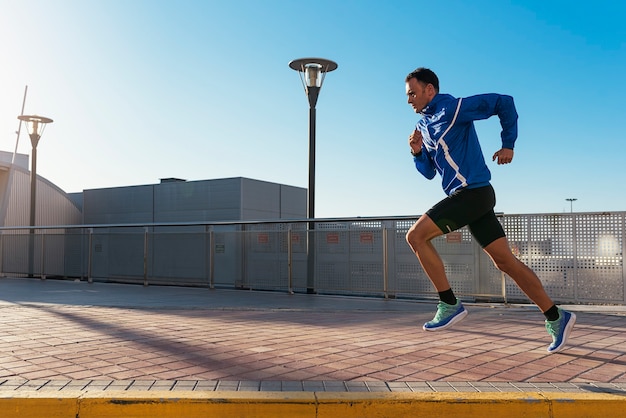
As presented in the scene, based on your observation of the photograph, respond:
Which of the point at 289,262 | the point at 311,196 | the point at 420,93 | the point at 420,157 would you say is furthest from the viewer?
the point at 311,196

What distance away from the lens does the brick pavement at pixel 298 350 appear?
3275 mm

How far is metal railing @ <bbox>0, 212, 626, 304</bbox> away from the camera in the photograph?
314 inches

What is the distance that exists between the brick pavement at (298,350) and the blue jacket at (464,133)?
49.2 inches

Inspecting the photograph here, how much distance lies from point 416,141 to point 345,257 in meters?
6.13

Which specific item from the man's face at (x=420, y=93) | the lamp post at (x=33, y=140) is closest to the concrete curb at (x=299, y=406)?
the man's face at (x=420, y=93)

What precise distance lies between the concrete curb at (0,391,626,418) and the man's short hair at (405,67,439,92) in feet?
7.31

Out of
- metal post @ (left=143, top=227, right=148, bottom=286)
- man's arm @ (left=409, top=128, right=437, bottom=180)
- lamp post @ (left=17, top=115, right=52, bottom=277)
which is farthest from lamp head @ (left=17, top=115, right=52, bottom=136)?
man's arm @ (left=409, top=128, right=437, bottom=180)

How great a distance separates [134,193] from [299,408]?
23964 mm

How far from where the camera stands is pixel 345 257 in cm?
1016

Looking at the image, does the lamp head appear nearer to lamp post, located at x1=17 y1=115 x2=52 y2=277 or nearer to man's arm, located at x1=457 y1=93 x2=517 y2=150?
lamp post, located at x1=17 y1=115 x2=52 y2=277

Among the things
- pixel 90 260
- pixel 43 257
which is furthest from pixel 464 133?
pixel 43 257

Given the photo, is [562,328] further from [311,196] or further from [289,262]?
[311,196]

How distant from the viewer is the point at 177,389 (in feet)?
9.91

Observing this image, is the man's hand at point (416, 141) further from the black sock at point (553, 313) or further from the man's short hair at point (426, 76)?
the black sock at point (553, 313)
